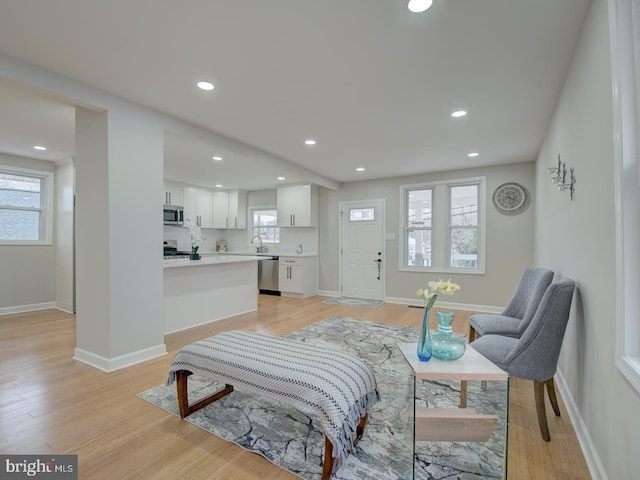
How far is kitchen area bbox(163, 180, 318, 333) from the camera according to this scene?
4.20m

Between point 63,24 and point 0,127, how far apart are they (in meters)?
2.78

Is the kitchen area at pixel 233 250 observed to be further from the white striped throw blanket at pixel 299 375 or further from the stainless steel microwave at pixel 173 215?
the white striped throw blanket at pixel 299 375

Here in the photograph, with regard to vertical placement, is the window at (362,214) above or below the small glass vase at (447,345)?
above

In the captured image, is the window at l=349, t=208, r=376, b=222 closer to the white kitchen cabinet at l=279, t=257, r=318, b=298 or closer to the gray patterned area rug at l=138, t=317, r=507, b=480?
the white kitchen cabinet at l=279, t=257, r=318, b=298

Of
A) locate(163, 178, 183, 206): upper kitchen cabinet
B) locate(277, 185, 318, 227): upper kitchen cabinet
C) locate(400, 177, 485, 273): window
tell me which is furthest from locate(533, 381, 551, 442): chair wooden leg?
locate(163, 178, 183, 206): upper kitchen cabinet

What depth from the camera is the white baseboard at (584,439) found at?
1511 millimetres

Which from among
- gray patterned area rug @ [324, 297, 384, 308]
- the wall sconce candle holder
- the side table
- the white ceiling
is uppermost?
the white ceiling

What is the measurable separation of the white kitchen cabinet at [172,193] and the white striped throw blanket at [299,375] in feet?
17.4

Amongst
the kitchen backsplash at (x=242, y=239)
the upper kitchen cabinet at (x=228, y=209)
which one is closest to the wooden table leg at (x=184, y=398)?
the kitchen backsplash at (x=242, y=239)

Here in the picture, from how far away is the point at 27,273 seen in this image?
5.08 meters

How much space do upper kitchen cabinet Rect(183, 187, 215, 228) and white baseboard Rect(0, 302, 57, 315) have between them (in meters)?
2.87

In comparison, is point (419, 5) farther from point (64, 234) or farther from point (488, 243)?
point (64, 234)

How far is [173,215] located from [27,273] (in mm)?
2515

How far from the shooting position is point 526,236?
5047 millimetres
